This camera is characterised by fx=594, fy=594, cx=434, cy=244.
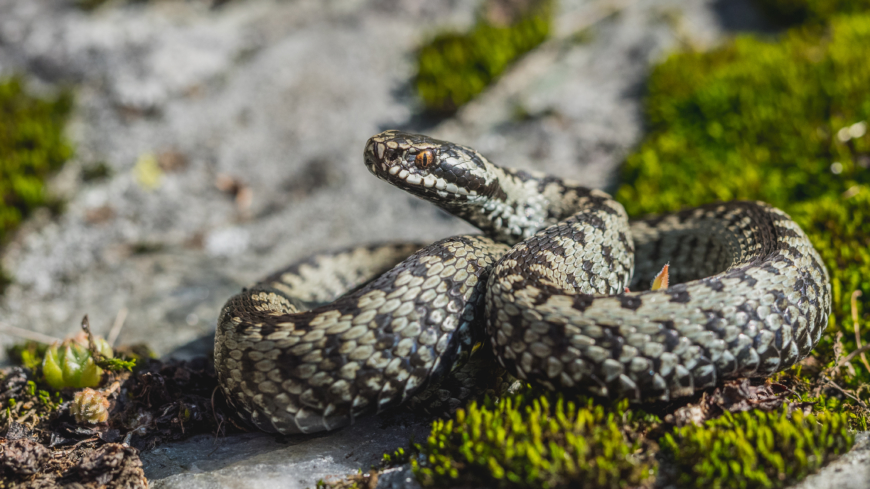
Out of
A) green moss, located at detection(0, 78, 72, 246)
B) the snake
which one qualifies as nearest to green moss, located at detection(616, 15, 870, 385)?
the snake

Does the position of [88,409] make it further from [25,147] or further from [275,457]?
[25,147]

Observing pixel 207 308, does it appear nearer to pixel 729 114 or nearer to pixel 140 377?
pixel 140 377

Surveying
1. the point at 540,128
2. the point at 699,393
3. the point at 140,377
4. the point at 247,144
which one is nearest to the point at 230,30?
the point at 247,144

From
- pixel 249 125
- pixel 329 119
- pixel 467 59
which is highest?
pixel 467 59

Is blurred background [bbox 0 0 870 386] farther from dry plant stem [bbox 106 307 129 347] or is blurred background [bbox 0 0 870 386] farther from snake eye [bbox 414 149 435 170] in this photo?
snake eye [bbox 414 149 435 170]

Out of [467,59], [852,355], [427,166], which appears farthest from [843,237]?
[467,59]

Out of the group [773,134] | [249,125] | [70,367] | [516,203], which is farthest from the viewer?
[249,125]
